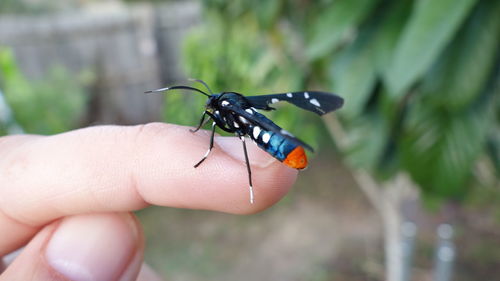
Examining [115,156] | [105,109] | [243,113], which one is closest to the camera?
[115,156]

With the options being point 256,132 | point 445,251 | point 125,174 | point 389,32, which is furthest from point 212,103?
point 445,251

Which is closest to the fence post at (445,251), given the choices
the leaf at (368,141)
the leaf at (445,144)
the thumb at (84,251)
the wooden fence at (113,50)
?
the leaf at (368,141)

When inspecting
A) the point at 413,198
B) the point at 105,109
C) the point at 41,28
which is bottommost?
the point at 105,109

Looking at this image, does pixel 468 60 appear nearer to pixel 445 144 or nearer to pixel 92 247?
pixel 445 144

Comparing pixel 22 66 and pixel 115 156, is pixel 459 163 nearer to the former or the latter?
pixel 115 156

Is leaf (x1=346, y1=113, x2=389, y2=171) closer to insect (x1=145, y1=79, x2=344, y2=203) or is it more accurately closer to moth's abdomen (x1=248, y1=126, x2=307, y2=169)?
insect (x1=145, y1=79, x2=344, y2=203)

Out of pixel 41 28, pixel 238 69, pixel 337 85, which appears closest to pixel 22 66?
pixel 41 28

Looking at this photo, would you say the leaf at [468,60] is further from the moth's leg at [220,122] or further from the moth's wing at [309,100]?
the moth's leg at [220,122]
